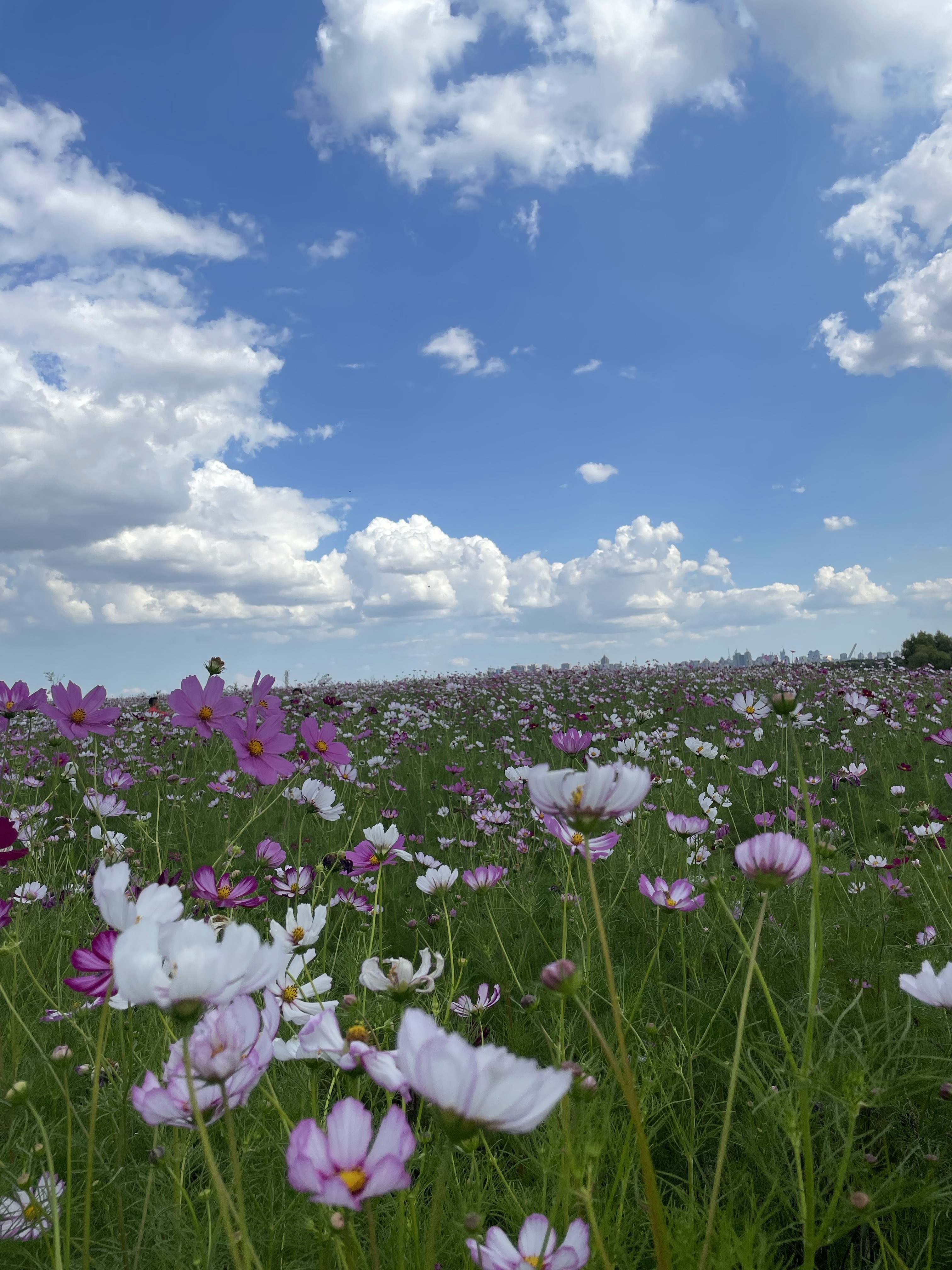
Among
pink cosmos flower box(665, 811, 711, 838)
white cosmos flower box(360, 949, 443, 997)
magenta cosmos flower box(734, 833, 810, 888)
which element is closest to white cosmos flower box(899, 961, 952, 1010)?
magenta cosmos flower box(734, 833, 810, 888)

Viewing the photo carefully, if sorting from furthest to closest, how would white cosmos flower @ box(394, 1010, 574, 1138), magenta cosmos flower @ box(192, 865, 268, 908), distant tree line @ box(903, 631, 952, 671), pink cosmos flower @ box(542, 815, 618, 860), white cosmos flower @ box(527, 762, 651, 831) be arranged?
1. distant tree line @ box(903, 631, 952, 671)
2. magenta cosmos flower @ box(192, 865, 268, 908)
3. pink cosmos flower @ box(542, 815, 618, 860)
4. white cosmos flower @ box(527, 762, 651, 831)
5. white cosmos flower @ box(394, 1010, 574, 1138)

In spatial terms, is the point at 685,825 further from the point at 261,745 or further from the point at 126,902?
the point at 126,902

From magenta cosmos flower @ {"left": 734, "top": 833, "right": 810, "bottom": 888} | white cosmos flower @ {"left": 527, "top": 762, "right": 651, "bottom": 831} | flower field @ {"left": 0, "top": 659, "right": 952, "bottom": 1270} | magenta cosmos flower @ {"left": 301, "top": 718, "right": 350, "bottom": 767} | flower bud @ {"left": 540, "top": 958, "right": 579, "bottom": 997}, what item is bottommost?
flower field @ {"left": 0, "top": 659, "right": 952, "bottom": 1270}

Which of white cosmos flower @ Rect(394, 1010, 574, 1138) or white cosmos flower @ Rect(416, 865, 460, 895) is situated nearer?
white cosmos flower @ Rect(394, 1010, 574, 1138)

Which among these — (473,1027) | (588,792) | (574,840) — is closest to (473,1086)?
(588,792)

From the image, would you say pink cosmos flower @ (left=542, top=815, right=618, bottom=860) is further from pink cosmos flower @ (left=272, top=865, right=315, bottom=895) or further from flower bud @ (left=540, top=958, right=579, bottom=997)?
pink cosmos flower @ (left=272, top=865, right=315, bottom=895)

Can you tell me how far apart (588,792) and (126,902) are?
0.47 m

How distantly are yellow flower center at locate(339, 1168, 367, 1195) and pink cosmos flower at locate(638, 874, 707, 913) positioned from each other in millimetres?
898

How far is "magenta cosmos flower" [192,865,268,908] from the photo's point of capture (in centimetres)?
127

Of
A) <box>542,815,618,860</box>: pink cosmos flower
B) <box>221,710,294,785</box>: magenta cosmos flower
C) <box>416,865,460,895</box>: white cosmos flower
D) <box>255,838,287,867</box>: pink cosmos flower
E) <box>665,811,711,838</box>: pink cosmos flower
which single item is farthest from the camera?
<box>665,811,711,838</box>: pink cosmos flower

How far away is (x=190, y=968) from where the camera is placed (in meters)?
0.53

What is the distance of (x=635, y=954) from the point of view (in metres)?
2.32

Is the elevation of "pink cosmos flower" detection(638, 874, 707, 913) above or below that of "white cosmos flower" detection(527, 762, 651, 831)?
below

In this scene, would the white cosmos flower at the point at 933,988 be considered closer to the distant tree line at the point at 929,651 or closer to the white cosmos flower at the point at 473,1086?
the white cosmos flower at the point at 473,1086
